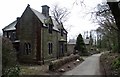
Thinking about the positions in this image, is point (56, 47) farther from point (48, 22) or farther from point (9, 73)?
point (9, 73)

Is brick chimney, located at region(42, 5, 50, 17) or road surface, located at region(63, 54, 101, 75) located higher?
brick chimney, located at region(42, 5, 50, 17)

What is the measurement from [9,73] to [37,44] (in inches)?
761

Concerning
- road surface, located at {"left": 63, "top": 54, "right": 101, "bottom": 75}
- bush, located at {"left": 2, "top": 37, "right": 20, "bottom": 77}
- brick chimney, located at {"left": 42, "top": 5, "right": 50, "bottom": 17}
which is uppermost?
brick chimney, located at {"left": 42, "top": 5, "right": 50, "bottom": 17}

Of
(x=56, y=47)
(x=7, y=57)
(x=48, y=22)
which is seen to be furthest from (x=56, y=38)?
(x=7, y=57)

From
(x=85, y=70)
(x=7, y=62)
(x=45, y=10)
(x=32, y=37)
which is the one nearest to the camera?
(x=7, y=62)

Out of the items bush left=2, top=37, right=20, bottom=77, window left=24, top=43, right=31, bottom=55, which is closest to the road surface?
window left=24, top=43, right=31, bottom=55

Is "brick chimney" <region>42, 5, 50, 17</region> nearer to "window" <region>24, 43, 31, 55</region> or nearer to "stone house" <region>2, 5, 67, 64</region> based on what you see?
"stone house" <region>2, 5, 67, 64</region>

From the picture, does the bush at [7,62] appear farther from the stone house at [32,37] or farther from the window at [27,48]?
the window at [27,48]

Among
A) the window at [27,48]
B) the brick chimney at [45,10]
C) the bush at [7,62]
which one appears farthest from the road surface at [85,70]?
the brick chimney at [45,10]

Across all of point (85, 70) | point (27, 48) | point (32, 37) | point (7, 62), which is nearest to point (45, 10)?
point (32, 37)

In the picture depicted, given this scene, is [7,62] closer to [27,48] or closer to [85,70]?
[85,70]

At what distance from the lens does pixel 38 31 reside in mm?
31109

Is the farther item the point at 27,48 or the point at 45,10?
the point at 45,10

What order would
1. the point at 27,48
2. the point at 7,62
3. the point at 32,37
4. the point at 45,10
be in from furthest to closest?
the point at 45,10, the point at 27,48, the point at 32,37, the point at 7,62
